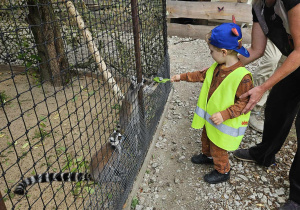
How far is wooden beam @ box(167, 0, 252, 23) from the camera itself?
20.8 ft

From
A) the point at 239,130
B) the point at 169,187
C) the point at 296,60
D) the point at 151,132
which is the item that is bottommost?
the point at 169,187

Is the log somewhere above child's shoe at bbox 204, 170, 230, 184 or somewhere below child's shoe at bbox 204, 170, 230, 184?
above

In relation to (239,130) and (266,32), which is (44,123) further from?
(266,32)

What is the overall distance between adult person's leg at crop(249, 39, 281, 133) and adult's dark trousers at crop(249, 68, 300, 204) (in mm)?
758

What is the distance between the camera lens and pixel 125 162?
233 centimetres

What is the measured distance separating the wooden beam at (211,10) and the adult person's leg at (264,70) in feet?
11.3

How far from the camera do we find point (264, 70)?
3.35 metres

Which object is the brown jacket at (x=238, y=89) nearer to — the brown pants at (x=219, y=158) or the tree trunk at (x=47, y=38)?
the brown pants at (x=219, y=158)

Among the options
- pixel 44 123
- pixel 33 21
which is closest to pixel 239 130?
pixel 44 123

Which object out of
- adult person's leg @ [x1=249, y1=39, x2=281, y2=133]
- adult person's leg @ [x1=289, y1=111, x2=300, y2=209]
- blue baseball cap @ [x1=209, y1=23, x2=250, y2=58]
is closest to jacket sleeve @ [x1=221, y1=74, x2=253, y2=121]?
blue baseball cap @ [x1=209, y1=23, x2=250, y2=58]

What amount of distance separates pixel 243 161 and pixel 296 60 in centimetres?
148

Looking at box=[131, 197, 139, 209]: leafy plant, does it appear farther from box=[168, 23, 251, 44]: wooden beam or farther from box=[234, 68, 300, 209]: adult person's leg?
box=[168, 23, 251, 44]: wooden beam

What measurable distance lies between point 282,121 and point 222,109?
0.75 m

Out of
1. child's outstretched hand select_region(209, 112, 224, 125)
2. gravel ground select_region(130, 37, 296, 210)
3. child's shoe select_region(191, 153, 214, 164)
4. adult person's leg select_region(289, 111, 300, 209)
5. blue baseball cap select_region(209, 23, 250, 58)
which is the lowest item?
gravel ground select_region(130, 37, 296, 210)
